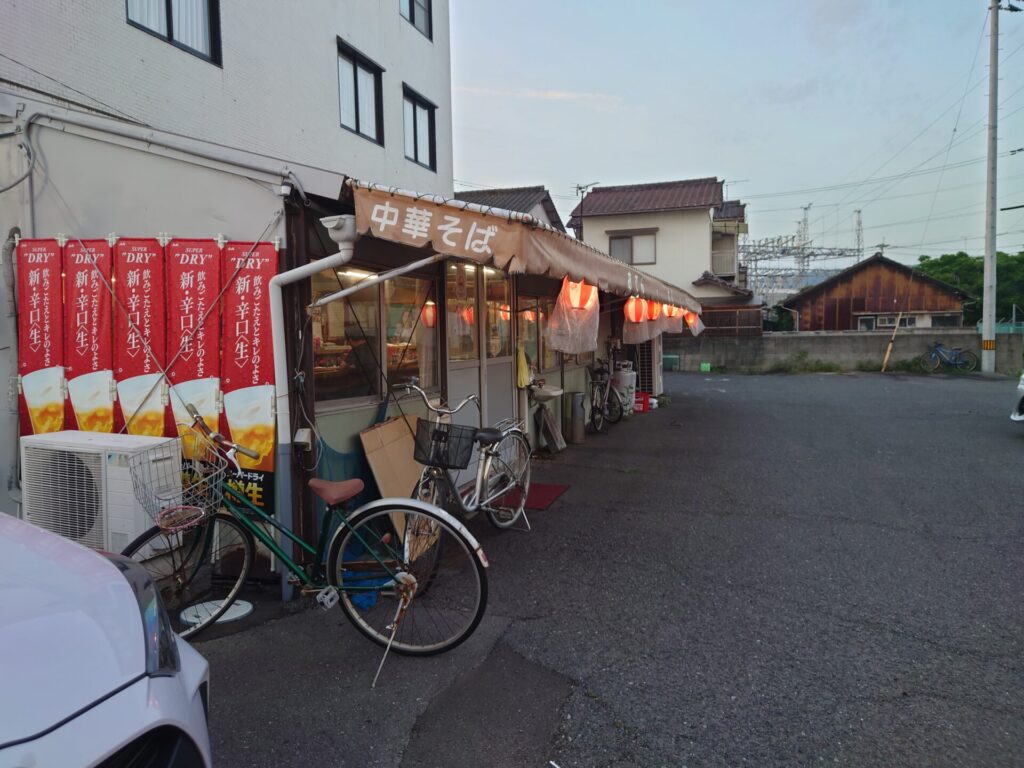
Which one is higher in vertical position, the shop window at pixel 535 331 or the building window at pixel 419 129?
the building window at pixel 419 129

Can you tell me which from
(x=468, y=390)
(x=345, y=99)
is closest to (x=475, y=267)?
(x=468, y=390)

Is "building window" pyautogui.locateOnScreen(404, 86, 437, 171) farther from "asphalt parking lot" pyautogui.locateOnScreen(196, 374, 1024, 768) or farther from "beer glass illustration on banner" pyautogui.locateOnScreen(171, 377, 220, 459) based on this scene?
"beer glass illustration on banner" pyautogui.locateOnScreen(171, 377, 220, 459)

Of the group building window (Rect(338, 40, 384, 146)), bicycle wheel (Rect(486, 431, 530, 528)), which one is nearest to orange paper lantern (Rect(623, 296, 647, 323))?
bicycle wheel (Rect(486, 431, 530, 528))

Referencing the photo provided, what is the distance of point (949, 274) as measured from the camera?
35656 millimetres

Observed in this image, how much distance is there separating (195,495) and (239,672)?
0.96 meters

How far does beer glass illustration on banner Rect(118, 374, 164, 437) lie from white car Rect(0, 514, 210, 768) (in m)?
2.15

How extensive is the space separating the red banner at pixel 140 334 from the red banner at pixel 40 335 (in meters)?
0.50

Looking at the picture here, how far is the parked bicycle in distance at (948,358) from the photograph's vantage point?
20891mm

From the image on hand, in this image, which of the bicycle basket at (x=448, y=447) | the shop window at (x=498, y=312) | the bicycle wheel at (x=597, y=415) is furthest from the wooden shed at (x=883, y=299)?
the bicycle basket at (x=448, y=447)

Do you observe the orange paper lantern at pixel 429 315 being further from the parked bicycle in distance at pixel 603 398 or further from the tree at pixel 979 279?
the tree at pixel 979 279

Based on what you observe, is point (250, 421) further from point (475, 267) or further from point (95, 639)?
point (475, 267)

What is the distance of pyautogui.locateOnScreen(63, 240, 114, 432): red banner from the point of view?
4.22 meters

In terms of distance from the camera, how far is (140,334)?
4176mm

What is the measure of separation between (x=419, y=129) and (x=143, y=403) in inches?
466
